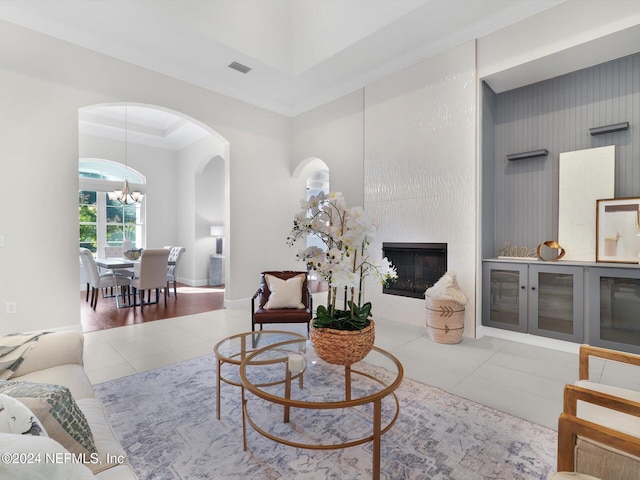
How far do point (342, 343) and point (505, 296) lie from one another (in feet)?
9.33

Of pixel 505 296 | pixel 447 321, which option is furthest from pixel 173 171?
pixel 505 296

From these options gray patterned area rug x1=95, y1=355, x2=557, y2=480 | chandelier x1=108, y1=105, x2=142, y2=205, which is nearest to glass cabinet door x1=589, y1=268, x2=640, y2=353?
gray patterned area rug x1=95, y1=355, x2=557, y2=480

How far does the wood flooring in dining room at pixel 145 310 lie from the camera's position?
4391 mm

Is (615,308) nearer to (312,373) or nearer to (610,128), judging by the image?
(610,128)

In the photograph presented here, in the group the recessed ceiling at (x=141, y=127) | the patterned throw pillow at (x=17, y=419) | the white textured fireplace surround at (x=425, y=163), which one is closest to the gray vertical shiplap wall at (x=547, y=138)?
the white textured fireplace surround at (x=425, y=163)

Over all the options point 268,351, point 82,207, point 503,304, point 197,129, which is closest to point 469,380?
point 503,304

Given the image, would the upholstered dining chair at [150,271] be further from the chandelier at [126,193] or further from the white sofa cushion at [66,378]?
the white sofa cushion at [66,378]

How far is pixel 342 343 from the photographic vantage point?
1621 mm

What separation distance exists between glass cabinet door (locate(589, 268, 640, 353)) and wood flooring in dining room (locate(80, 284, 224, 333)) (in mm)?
4922

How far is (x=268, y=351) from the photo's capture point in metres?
2.07

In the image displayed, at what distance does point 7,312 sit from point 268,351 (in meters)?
3.28

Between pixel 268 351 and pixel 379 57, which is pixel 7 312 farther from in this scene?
pixel 379 57

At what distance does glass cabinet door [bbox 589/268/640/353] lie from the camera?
111 inches

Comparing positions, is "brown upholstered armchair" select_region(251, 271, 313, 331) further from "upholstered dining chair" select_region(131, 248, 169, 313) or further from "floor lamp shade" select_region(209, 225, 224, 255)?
"floor lamp shade" select_region(209, 225, 224, 255)
